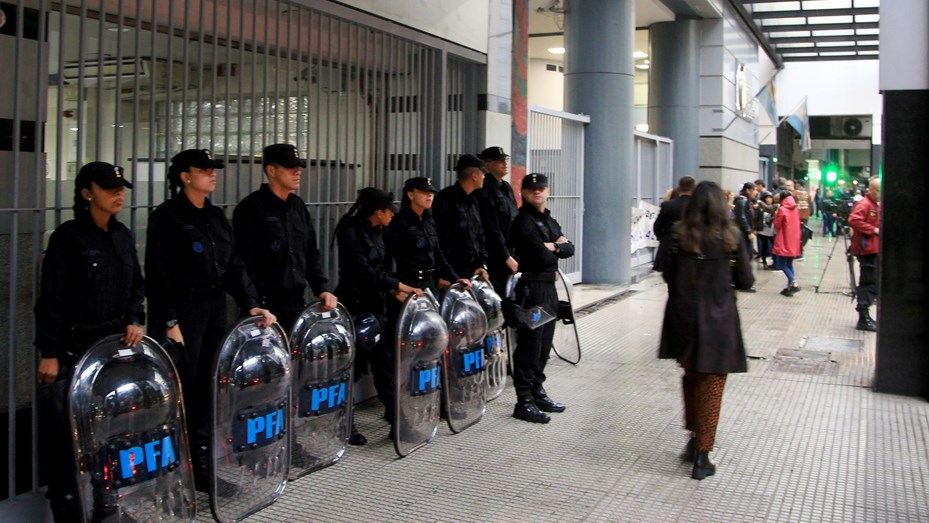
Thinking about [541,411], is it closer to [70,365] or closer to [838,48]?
[70,365]

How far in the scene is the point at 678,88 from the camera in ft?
66.5

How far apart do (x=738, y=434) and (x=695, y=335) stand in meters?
1.37

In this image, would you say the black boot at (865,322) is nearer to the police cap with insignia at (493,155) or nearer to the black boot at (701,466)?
the police cap with insignia at (493,155)

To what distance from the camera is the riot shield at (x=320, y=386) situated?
5152mm

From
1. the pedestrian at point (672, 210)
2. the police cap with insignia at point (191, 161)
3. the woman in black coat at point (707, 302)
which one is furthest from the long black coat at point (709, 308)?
the pedestrian at point (672, 210)

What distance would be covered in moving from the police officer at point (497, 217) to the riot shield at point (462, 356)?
93 cm

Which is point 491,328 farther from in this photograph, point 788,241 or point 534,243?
point 788,241

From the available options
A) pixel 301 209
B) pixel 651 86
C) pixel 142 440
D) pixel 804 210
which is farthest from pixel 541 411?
pixel 651 86

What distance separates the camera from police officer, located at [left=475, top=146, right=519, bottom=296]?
7.22 metres

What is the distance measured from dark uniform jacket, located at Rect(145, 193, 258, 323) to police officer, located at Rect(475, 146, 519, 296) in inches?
113

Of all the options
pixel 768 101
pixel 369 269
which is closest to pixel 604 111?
pixel 369 269

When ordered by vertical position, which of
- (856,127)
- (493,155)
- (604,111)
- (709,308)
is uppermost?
(856,127)

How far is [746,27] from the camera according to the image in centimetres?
2450

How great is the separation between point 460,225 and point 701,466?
256 cm
